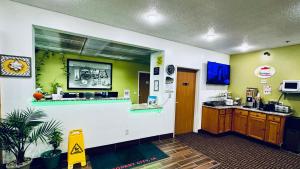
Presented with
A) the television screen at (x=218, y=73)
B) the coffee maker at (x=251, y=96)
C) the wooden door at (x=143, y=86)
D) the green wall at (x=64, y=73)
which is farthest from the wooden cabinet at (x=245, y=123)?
the green wall at (x=64, y=73)

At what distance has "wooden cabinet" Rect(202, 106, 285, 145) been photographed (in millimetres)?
3375

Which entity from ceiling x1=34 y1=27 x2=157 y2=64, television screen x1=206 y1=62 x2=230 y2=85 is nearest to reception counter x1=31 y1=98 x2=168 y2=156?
ceiling x1=34 y1=27 x2=157 y2=64

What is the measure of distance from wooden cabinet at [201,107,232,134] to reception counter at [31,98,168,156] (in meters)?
1.59

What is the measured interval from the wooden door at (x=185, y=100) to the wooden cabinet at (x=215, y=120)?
0.39 meters

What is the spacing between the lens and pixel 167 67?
11.9ft

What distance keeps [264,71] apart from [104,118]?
4.67m

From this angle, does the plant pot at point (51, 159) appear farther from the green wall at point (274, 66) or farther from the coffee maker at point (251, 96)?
the green wall at point (274, 66)

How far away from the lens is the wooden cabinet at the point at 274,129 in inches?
130

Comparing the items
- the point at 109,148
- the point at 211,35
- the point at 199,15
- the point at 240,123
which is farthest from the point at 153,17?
the point at 240,123

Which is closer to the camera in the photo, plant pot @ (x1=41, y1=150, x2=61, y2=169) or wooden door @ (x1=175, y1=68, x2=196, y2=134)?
plant pot @ (x1=41, y1=150, x2=61, y2=169)

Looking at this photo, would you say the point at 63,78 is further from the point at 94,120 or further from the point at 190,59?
the point at 190,59

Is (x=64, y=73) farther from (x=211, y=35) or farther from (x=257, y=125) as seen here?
(x=257, y=125)

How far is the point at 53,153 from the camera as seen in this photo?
2.30 m

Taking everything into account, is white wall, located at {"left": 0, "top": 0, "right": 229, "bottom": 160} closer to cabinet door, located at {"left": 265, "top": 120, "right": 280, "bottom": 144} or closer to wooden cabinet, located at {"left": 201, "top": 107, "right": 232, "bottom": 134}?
wooden cabinet, located at {"left": 201, "top": 107, "right": 232, "bottom": 134}
